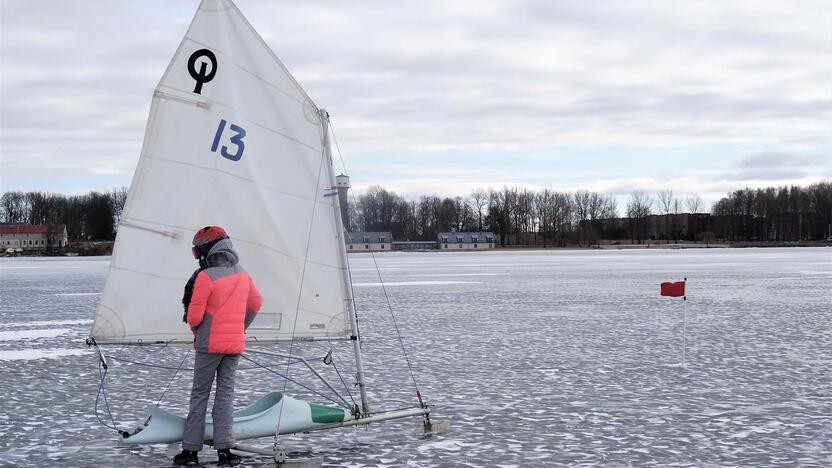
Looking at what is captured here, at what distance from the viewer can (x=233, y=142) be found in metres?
7.65

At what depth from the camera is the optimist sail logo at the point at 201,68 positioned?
748 cm

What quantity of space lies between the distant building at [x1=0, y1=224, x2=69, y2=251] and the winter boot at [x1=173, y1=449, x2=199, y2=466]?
167 m

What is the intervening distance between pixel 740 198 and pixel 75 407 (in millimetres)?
195145

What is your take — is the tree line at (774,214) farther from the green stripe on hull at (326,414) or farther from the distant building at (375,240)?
the green stripe on hull at (326,414)

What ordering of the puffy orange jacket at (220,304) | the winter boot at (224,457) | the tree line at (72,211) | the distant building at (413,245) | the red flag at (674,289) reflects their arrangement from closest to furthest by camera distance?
the puffy orange jacket at (220,304) < the winter boot at (224,457) < the red flag at (674,289) < the tree line at (72,211) < the distant building at (413,245)

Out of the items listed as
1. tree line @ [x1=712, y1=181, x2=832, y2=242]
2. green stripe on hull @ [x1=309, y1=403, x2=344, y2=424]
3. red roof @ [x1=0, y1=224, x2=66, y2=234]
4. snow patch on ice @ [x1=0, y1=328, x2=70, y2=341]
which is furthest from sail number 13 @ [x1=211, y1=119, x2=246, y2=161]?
tree line @ [x1=712, y1=181, x2=832, y2=242]

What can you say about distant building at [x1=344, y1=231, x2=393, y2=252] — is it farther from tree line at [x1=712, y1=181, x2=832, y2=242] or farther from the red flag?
the red flag

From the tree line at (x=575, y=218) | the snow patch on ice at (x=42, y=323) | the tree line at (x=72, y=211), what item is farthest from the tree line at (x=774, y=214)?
the snow patch on ice at (x=42, y=323)

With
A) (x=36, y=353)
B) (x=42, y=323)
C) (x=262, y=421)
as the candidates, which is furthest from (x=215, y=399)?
(x=42, y=323)

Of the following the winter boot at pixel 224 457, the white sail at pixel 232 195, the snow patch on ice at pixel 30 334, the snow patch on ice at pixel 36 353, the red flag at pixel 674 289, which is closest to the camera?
the winter boot at pixel 224 457

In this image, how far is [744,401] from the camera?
10.4 metres

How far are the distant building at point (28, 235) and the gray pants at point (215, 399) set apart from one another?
550 ft

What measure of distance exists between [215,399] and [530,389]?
511 cm

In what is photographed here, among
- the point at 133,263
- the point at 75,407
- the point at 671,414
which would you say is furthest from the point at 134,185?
the point at 671,414
